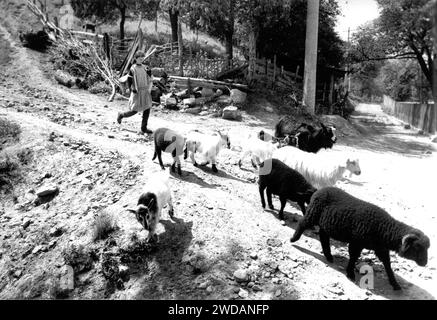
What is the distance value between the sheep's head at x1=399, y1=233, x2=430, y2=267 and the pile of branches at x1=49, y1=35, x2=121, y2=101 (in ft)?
42.2

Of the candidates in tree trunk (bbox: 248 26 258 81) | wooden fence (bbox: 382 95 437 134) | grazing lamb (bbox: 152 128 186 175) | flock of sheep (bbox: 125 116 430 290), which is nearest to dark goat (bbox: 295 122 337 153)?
flock of sheep (bbox: 125 116 430 290)

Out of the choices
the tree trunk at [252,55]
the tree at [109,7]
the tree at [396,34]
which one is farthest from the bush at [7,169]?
the tree at [109,7]

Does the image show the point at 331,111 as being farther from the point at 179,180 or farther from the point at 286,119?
the point at 179,180

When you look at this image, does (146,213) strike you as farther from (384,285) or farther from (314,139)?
(314,139)

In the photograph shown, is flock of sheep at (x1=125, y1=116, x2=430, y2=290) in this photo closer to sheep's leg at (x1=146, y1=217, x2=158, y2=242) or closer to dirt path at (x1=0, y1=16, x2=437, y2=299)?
sheep's leg at (x1=146, y1=217, x2=158, y2=242)

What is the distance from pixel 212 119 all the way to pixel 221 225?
28.0ft

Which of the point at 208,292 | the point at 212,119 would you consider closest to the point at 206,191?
the point at 208,292

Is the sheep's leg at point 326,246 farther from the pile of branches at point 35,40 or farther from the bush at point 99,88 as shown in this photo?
the pile of branches at point 35,40

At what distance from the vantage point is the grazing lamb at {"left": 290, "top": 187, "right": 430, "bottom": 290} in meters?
4.63

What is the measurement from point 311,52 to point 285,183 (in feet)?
38.8

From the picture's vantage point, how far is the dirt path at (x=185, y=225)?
16.3ft

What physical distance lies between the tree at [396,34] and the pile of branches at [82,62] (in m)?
13.0

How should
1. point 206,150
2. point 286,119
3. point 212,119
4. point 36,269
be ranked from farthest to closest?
point 212,119 → point 286,119 → point 206,150 → point 36,269

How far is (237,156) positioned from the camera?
948 centimetres
